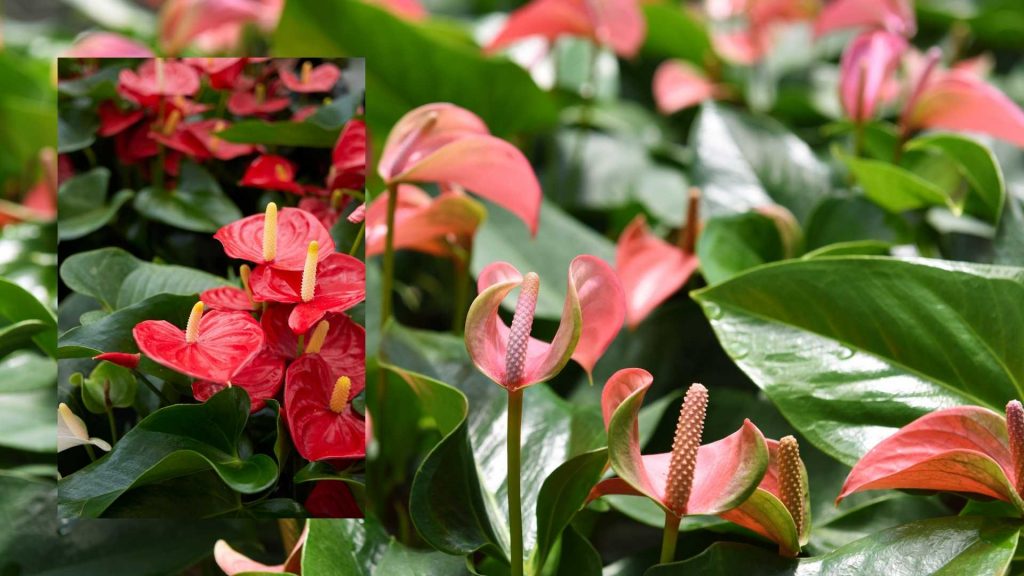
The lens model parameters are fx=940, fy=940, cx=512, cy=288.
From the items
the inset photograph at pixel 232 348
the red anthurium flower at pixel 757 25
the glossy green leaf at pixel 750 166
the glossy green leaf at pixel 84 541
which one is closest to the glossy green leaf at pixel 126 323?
the inset photograph at pixel 232 348

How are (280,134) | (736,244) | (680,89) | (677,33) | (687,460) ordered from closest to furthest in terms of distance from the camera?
1. (687,460)
2. (280,134)
3. (736,244)
4. (680,89)
5. (677,33)

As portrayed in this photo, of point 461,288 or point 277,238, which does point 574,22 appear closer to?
point 461,288

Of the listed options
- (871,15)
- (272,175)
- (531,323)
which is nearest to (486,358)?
(531,323)

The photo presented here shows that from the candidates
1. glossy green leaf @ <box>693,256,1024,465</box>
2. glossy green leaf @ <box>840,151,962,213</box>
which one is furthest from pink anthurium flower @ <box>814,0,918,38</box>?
glossy green leaf @ <box>693,256,1024,465</box>

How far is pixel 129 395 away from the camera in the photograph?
35 cm

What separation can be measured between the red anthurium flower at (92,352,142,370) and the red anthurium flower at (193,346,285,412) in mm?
25

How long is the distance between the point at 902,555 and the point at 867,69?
0.36 m

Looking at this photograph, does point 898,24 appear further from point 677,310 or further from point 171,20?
point 171,20

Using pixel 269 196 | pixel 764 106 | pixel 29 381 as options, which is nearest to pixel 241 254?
pixel 269 196

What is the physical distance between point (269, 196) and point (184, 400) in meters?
0.09

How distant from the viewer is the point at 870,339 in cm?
39

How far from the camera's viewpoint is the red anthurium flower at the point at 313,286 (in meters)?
0.34

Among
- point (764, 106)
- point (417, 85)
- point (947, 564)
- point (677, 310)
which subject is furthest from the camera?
point (764, 106)

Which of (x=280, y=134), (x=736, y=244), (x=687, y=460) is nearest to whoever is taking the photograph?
(x=687, y=460)
